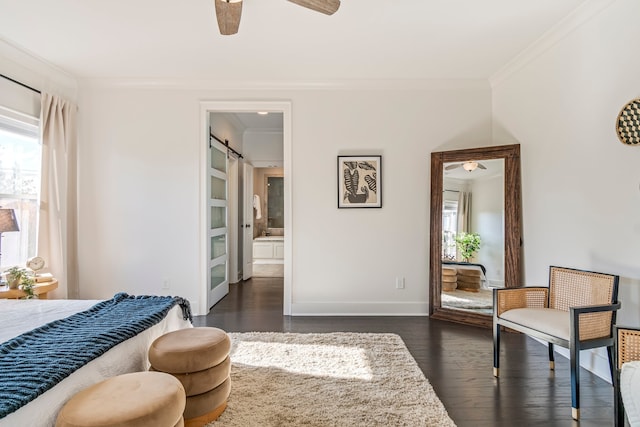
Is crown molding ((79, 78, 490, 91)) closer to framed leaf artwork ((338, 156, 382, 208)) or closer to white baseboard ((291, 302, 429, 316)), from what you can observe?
framed leaf artwork ((338, 156, 382, 208))

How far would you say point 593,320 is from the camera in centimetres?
202

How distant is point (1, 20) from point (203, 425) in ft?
11.2

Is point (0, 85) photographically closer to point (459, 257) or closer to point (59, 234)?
point (59, 234)

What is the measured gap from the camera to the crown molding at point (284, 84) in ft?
12.4

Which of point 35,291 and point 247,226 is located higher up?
point 247,226

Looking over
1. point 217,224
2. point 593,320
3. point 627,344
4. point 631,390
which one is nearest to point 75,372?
point 631,390

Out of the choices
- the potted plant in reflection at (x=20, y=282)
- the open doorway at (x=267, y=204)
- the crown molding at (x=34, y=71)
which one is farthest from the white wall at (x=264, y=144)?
the potted plant in reflection at (x=20, y=282)

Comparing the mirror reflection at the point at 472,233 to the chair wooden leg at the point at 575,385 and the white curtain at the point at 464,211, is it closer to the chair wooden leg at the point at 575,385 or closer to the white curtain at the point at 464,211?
the white curtain at the point at 464,211

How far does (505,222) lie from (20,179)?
15.9 feet

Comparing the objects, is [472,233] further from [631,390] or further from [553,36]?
[631,390]

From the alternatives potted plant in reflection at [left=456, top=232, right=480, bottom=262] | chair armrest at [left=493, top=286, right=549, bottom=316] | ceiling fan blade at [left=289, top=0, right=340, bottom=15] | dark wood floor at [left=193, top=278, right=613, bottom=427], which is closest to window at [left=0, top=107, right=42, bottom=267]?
dark wood floor at [left=193, top=278, right=613, bottom=427]

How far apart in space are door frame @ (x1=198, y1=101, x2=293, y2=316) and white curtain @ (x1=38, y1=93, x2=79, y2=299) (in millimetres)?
1375

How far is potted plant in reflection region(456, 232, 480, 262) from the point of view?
140 inches

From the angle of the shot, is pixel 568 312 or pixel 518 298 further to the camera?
Answer: pixel 518 298
